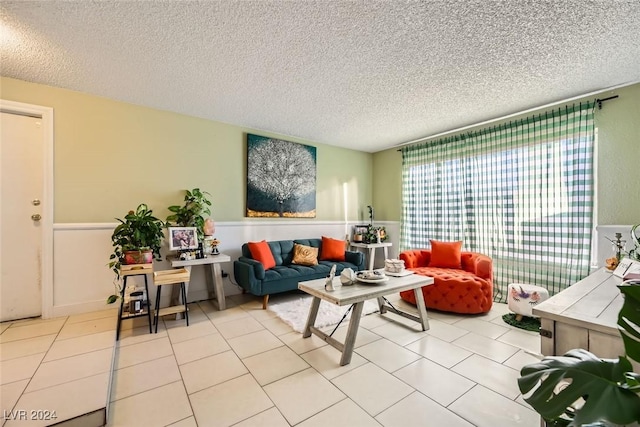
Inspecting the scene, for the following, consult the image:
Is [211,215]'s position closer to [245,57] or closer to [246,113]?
[246,113]

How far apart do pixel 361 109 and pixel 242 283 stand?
2658mm

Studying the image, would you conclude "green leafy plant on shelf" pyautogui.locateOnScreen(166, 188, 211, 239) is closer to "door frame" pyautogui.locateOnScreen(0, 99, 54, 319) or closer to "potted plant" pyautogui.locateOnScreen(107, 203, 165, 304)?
"potted plant" pyautogui.locateOnScreen(107, 203, 165, 304)

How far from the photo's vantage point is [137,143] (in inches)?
122

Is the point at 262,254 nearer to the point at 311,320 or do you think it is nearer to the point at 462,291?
the point at 311,320

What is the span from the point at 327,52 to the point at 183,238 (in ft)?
8.33

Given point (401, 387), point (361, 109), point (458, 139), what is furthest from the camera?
point (458, 139)

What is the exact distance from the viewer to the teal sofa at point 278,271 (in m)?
3.06

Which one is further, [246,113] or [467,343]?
[246,113]

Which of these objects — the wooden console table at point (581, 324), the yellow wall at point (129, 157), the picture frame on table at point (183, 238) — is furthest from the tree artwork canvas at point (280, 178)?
the wooden console table at point (581, 324)

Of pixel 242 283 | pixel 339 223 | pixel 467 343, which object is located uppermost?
pixel 339 223

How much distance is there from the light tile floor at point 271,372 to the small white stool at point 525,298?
0.75ft

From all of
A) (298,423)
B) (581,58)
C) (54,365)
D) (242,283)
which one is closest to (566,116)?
(581,58)

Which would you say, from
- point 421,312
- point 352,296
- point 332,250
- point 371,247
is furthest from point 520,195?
point 352,296

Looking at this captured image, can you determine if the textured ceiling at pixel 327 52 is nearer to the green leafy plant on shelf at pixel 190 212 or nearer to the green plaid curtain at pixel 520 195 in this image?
the green plaid curtain at pixel 520 195
